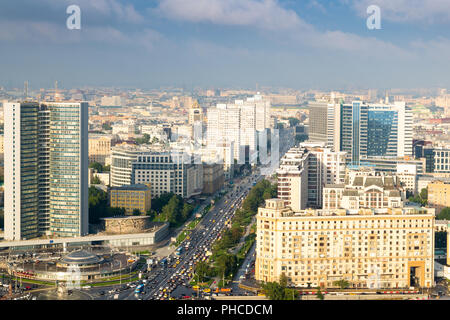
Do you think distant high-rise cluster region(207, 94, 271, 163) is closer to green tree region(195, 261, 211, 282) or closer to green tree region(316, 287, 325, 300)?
green tree region(195, 261, 211, 282)

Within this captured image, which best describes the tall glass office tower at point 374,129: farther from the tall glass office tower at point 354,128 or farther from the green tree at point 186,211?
the green tree at point 186,211

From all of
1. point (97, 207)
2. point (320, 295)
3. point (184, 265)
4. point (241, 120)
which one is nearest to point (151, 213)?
point (97, 207)

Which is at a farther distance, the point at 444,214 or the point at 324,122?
the point at 324,122

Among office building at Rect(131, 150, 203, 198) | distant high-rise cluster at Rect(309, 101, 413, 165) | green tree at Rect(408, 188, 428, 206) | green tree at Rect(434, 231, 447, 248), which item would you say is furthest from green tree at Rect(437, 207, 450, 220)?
distant high-rise cluster at Rect(309, 101, 413, 165)

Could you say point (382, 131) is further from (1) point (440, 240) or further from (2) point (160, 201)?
(1) point (440, 240)
